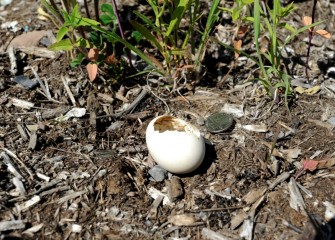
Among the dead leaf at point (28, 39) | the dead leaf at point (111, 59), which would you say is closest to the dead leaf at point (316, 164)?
the dead leaf at point (111, 59)

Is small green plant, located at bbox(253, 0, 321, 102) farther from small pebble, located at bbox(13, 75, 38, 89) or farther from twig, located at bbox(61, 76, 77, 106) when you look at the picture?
small pebble, located at bbox(13, 75, 38, 89)

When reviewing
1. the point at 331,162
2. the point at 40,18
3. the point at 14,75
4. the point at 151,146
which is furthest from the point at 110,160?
the point at 40,18

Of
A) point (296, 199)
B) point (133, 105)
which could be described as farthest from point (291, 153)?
point (133, 105)

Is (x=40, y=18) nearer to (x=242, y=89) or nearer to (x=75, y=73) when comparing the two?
(x=75, y=73)

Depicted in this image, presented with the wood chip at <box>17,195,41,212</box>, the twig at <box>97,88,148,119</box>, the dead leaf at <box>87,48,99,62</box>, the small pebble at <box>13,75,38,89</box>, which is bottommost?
the wood chip at <box>17,195,41,212</box>

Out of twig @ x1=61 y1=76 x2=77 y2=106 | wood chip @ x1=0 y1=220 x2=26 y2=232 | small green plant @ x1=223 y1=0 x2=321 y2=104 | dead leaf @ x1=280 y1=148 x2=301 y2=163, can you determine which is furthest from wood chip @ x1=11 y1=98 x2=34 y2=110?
dead leaf @ x1=280 y1=148 x2=301 y2=163
